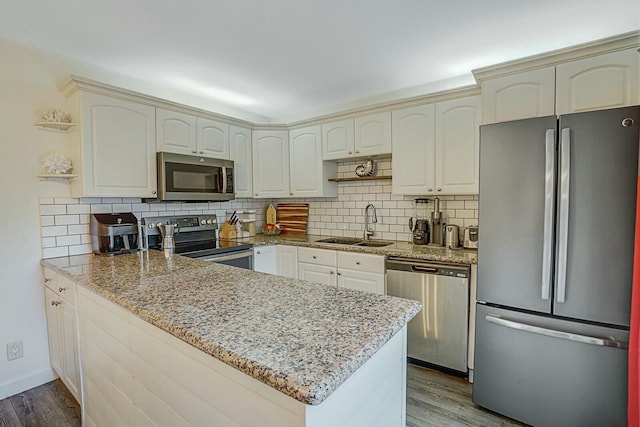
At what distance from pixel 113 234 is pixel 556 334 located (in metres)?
2.94

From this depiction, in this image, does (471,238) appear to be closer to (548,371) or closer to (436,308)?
(436,308)

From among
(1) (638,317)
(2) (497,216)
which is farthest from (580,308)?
(2) (497,216)

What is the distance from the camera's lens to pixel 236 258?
293 centimetres

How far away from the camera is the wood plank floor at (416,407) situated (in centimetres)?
191

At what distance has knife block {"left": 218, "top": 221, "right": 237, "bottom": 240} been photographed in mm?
3441

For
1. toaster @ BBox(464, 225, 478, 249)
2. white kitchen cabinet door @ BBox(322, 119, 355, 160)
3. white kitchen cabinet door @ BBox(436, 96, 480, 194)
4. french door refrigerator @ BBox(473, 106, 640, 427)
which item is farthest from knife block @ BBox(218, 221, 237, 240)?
french door refrigerator @ BBox(473, 106, 640, 427)

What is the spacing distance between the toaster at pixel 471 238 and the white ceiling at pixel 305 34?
1.29 meters

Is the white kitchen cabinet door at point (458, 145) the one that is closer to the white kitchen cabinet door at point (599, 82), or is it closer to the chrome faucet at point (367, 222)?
the white kitchen cabinet door at point (599, 82)

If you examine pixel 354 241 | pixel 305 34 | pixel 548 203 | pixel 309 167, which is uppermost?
pixel 305 34

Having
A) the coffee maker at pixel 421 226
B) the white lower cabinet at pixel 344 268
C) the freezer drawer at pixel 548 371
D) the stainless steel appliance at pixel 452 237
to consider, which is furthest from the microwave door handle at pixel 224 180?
the freezer drawer at pixel 548 371

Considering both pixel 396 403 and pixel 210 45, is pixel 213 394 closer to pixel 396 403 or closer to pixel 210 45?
pixel 396 403

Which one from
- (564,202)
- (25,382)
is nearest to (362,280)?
(564,202)

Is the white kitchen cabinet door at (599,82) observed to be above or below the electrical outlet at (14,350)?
above

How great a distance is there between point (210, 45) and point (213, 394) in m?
2.17
